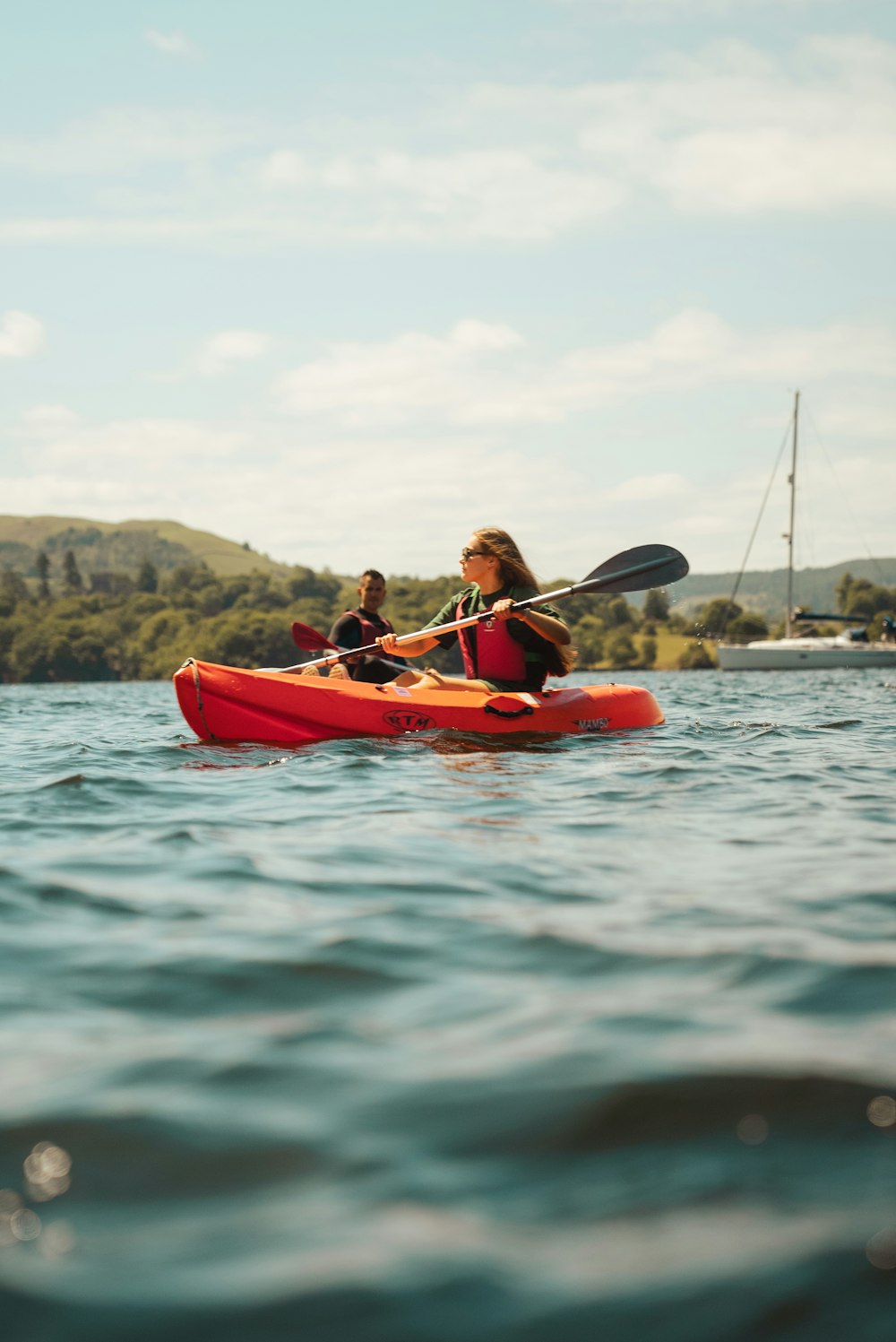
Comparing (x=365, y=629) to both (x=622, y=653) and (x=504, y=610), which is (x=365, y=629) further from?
(x=622, y=653)

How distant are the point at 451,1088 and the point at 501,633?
7203 millimetres

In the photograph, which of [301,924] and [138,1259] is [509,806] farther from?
[138,1259]

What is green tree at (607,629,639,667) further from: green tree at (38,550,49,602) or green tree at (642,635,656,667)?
green tree at (38,550,49,602)

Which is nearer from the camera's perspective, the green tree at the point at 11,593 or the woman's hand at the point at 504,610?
the woman's hand at the point at 504,610

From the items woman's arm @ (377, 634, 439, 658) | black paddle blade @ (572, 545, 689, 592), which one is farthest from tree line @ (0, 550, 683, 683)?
woman's arm @ (377, 634, 439, 658)

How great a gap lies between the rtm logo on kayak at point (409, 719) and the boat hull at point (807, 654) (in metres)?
47.7

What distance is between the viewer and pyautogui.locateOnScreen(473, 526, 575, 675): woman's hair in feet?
30.1

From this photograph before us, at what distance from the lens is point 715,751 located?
8.44 m

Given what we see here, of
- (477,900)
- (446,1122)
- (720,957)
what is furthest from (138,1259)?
(477,900)

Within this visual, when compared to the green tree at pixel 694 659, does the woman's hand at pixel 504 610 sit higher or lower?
higher

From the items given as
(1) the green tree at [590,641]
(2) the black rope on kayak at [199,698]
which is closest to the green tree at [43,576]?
(1) the green tree at [590,641]

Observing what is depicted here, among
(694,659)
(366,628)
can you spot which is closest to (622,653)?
(694,659)

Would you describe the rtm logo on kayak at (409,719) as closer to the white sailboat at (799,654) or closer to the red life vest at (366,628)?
the red life vest at (366,628)

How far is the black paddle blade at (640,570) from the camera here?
10.1 meters
